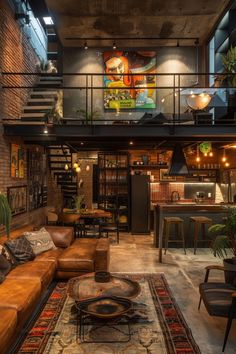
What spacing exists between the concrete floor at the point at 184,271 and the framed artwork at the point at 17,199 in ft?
7.64

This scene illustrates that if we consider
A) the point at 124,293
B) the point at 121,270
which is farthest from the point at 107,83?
the point at 124,293

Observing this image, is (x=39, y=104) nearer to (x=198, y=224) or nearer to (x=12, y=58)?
(x=12, y=58)

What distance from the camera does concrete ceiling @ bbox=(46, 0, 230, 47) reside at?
24.5ft

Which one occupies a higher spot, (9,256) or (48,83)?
(48,83)

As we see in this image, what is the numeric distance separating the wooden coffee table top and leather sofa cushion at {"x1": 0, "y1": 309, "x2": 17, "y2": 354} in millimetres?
698

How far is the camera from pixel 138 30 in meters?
8.75

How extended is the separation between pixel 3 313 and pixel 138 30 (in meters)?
8.25

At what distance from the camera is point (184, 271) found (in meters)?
5.56

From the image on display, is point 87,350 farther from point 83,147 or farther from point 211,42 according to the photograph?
point 211,42

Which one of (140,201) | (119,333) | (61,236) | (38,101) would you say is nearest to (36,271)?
(119,333)

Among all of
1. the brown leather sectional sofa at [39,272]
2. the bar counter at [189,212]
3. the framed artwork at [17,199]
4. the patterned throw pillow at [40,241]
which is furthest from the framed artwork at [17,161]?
the bar counter at [189,212]

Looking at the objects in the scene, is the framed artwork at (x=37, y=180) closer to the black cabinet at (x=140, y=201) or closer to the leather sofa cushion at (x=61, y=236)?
the leather sofa cushion at (x=61, y=236)

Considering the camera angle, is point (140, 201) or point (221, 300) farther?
point (140, 201)

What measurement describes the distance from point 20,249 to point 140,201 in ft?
18.1
